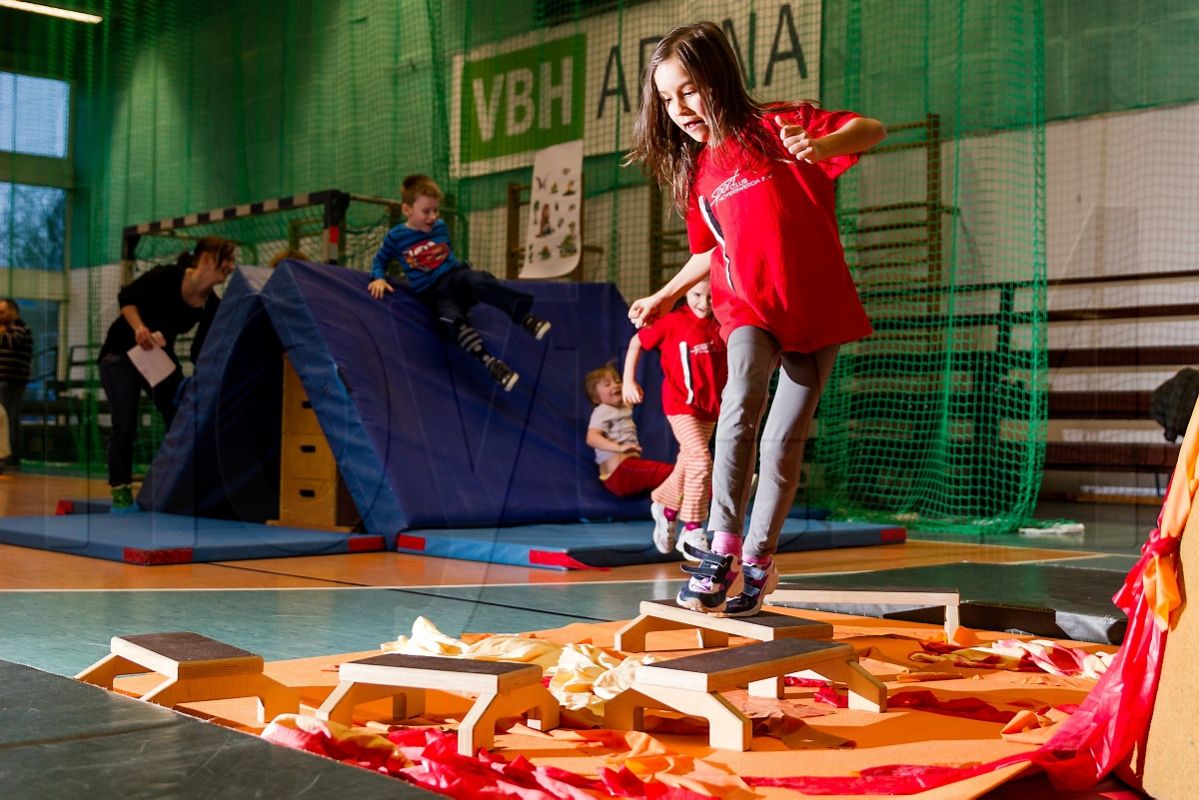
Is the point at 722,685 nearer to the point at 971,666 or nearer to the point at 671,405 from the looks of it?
the point at 971,666

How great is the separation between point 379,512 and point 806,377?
253 cm

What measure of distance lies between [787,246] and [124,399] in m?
3.98

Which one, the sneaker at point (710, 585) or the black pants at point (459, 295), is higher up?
the black pants at point (459, 295)

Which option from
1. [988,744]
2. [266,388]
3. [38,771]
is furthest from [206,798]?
Result: [266,388]

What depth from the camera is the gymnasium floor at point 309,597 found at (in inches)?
98.7

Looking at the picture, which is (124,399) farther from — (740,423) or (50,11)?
(740,423)

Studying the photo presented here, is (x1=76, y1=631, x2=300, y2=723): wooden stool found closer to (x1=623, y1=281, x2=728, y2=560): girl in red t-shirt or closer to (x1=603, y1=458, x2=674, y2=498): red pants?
(x1=623, y1=281, x2=728, y2=560): girl in red t-shirt

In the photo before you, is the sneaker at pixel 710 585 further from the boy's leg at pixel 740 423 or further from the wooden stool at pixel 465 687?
the wooden stool at pixel 465 687

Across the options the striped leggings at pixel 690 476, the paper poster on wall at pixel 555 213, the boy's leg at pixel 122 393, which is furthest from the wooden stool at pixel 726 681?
the paper poster on wall at pixel 555 213

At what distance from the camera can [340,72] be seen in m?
8.62

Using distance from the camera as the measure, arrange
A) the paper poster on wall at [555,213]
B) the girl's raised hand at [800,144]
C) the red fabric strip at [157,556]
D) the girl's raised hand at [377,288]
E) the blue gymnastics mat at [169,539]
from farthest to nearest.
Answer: the paper poster on wall at [555,213] → the girl's raised hand at [377,288] → the blue gymnastics mat at [169,539] → the red fabric strip at [157,556] → the girl's raised hand at [800,144]

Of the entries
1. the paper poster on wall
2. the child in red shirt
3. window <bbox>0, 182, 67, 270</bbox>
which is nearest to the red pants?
the child in red shirt

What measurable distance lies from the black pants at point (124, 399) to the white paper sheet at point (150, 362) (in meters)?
0.09

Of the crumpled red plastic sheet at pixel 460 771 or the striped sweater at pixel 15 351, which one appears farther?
the striped sweater at pixel 15 351
